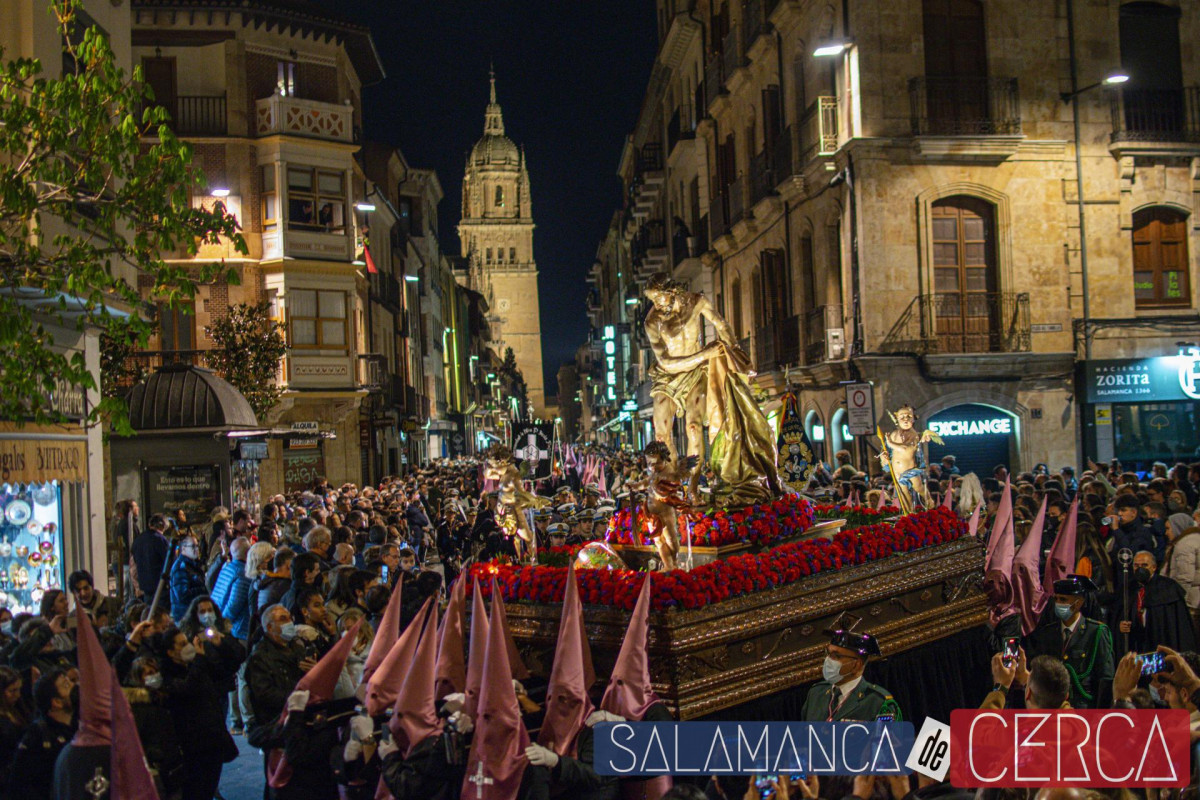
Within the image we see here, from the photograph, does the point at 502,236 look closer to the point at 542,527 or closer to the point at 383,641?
the point at 542,527

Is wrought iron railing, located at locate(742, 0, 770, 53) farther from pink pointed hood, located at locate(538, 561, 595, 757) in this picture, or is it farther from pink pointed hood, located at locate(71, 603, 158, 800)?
pink pointed hood, located at locate(71, 603, 158, 800)

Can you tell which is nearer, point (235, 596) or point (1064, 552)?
point (1064, 552)

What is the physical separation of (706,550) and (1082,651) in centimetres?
322

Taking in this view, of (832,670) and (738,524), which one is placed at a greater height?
(738,524)

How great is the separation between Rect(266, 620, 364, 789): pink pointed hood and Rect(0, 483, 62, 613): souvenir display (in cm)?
762

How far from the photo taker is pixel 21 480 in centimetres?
1279

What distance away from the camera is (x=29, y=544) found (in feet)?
43.0

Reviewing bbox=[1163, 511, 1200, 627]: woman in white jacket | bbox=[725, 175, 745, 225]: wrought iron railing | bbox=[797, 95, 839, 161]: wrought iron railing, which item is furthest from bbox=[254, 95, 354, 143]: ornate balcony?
bbox=[1163, 511, 1200, 627]: woman in white jacket

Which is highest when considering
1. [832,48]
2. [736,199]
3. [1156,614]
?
[832,48]

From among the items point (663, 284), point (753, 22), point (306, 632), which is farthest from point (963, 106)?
point (306, 632)

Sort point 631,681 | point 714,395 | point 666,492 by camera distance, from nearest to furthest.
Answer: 1. point 631,681
2. point 666,492
3. point 714,395

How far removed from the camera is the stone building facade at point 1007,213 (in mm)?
22453

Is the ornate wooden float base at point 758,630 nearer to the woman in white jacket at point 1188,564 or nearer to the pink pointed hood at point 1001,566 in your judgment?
the pink pointed hood at point 1001,566

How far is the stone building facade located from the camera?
22.5m
